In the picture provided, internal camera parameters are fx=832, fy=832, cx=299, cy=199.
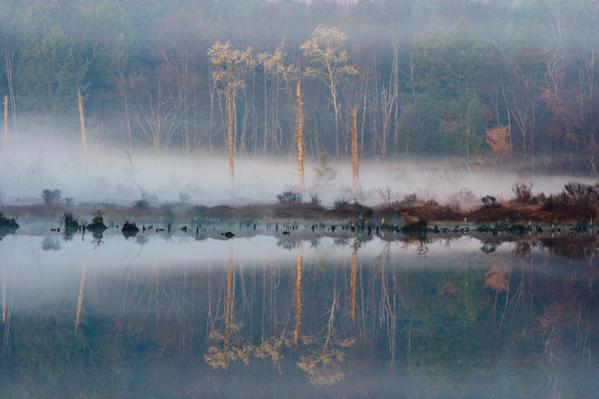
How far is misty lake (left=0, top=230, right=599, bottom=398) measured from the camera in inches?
284

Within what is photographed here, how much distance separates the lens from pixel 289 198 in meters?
34.7

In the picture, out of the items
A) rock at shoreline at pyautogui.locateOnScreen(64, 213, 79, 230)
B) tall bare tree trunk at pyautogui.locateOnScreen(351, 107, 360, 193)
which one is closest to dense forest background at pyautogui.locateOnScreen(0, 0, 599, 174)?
tall bare tree trunk at pyautogui.locateOnScreen(351, 107, 360, 193)

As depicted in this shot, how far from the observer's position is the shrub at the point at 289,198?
113ft

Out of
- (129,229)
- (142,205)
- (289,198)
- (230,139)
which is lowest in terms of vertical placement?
(129,229)

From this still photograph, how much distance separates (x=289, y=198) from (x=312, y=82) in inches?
543

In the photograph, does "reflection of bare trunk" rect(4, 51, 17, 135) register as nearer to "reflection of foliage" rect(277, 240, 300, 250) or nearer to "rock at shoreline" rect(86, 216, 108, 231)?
"rock at shoreline" rect(86, 216, 108, 231)

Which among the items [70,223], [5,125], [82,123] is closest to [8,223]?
[70,223]

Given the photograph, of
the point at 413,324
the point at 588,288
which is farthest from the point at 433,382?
the point at 588,288

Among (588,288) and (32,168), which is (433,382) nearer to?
(588,288)

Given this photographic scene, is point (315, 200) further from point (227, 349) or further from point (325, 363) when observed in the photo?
point (325, 363)

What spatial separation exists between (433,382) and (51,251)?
14.3m

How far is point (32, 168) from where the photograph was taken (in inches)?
1631

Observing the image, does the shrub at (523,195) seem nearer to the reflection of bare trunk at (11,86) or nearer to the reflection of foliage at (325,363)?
the reflection of bare trunk at (11,86)

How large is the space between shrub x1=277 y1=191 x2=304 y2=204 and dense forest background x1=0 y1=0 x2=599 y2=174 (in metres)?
8.61
